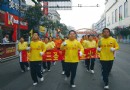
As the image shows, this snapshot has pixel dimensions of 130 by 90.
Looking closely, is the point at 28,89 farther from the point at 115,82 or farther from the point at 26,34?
the point at 26,34

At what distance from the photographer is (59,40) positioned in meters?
15.1

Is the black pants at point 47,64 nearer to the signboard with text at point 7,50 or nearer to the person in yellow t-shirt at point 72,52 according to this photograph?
the person in yellow t-shirt at point 72,52

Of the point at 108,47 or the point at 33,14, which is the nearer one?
the point at 108,47

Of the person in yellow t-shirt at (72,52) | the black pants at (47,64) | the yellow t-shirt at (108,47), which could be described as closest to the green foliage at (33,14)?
the black pants at (47,64)

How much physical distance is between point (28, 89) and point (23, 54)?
15.5ft

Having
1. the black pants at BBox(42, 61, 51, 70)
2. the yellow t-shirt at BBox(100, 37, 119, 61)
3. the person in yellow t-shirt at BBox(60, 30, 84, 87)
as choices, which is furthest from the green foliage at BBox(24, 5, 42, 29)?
the yellow t-shirt at BBox(100, 37, 119, 61)

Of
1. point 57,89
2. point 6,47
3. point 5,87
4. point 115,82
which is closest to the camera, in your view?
point 57,89

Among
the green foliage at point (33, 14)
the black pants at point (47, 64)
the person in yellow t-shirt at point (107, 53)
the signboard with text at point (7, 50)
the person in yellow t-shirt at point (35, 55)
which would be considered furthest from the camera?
the green foliage at point (33, 14)

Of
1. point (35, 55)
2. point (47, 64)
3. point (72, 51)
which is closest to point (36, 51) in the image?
point (35, 55)

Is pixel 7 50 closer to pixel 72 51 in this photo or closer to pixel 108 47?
pixel 72 51

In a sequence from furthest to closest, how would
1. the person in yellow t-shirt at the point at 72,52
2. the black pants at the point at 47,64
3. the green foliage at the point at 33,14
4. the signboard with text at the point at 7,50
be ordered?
the green foliage at the point at 33,14 → the signboard with text at the point at 7,50 → the black pants at the point at 47,64 → the person in yellow t-shirt at the point at 72,52

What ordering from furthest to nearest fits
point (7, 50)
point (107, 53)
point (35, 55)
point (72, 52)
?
point (7, 50) < point (35, 55) < point (72, 52) < point (107, 53)

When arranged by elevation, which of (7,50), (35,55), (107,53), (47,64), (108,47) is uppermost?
(108,47)

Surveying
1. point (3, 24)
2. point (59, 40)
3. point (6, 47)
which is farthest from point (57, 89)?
point (3, 24)
